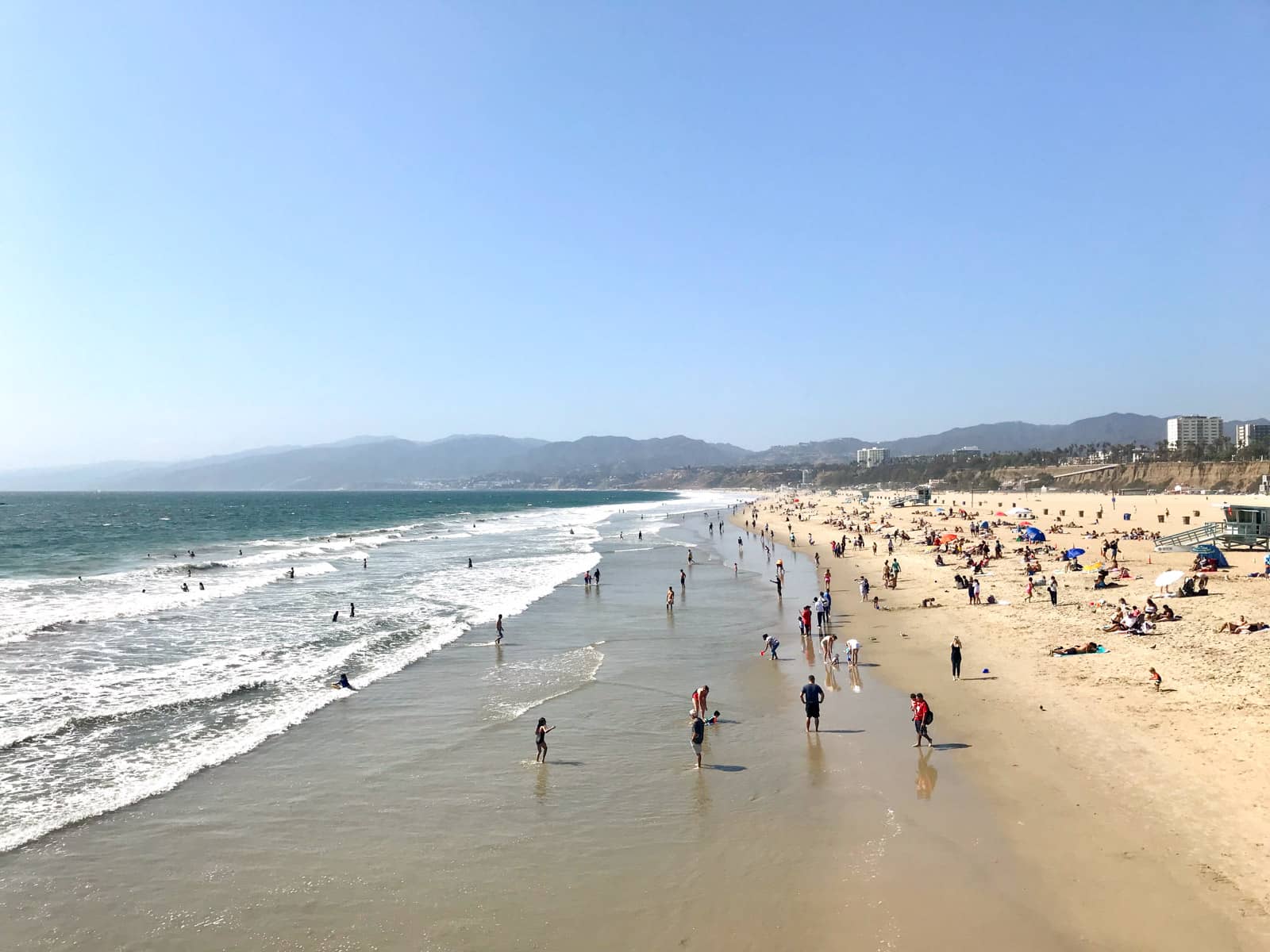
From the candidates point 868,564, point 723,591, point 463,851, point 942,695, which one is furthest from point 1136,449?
point 463,851

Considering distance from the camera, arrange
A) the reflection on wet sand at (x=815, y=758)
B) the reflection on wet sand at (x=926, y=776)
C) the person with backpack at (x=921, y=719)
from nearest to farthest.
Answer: the reflection on wet sand at (x=926, y=776) → the reflection on wet sand at (x=815, y=758) → the person with backpack at (x=921, y=719)

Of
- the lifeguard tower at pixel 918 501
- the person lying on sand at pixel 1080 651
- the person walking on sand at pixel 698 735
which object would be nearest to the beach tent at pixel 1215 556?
the person lying on sand at pixel 1080 651

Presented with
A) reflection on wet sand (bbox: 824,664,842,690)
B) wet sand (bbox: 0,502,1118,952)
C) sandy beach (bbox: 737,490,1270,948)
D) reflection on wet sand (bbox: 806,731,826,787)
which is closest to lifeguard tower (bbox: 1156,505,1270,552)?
sandy beach (bbox: 737,490,1270,948)

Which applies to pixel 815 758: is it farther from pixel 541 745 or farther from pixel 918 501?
pixel 918 501

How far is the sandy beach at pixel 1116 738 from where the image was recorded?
814 centimetres

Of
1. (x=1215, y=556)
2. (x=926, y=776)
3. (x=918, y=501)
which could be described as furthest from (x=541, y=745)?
(x=918, y=501)

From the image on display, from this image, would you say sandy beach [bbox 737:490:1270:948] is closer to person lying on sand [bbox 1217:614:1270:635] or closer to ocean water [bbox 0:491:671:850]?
person lying on sand [bbox 1217:614:1270:635]

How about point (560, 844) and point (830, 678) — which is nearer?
point (560, 844)

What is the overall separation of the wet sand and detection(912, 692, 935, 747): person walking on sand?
0.34 m

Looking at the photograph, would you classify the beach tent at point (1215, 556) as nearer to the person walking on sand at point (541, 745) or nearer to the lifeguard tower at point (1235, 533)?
the lifeguard tower at point (1235, 533)

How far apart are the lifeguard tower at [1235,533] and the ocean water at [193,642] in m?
30.1

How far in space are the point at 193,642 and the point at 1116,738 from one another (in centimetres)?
2443

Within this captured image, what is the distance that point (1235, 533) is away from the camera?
33.5 meters

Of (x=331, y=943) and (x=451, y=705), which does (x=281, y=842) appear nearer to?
(x=331, y=943)
